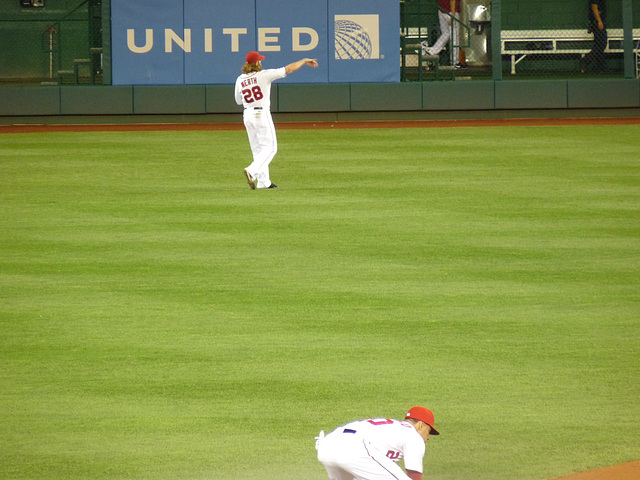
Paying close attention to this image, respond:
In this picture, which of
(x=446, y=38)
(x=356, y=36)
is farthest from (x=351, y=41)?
(x=446, y=38)

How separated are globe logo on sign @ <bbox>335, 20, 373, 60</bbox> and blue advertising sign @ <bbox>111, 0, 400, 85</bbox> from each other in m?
0.02

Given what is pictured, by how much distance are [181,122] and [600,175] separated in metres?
10.6

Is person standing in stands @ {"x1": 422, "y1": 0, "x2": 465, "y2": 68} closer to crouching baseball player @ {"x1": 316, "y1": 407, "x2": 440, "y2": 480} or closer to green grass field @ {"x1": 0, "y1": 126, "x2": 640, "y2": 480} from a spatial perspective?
green grass field @ {"x1": 0, "y1": 126, "x2": 640, "y2": 480}

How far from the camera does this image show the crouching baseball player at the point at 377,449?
429cm

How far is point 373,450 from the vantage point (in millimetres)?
4324

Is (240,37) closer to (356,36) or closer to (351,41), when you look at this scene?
(351,41)

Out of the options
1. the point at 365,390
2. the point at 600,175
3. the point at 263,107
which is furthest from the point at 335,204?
the point at 365,390

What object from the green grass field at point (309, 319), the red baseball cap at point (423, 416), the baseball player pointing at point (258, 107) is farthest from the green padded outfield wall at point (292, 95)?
the red baseball cap at point (423, 416)

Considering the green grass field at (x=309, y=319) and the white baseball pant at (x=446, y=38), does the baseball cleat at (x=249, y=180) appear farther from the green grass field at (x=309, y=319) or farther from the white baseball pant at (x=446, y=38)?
the white baseball pant at (x=446, y=38)

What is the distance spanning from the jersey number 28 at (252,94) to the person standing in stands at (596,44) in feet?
37.1

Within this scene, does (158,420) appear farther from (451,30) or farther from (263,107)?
(451,30)

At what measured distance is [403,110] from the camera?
21500 millimetres

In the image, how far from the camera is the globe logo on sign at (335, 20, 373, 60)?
21203 mm

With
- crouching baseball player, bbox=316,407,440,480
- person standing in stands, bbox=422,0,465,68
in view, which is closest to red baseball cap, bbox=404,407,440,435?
crouching baseball player, bbox=316,407,440,480
